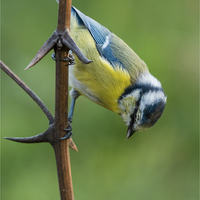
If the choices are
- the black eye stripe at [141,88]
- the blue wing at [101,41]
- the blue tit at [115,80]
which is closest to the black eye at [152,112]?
the blue tit at [115,80]

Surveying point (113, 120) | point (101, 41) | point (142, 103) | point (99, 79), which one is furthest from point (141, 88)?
point (113, 120)

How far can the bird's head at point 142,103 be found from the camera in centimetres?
154

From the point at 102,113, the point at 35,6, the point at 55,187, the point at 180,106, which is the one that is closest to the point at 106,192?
the point at 55,187

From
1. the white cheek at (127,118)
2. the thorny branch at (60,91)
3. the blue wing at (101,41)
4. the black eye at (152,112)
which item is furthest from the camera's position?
the blue wing at (101,41)

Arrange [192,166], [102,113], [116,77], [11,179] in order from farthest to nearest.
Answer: [192,166] → [102,113] → [11,179] → [116,77]

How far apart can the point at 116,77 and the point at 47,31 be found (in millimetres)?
910

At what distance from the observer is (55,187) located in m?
2.09

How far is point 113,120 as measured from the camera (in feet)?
7.11

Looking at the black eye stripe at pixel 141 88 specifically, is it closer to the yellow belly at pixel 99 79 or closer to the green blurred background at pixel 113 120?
the yellow belly at pixel 99 79

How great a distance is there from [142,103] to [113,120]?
2.04 ft

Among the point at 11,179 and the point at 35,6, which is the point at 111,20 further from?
the point at 11,179

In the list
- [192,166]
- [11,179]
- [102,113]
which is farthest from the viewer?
[192,166]

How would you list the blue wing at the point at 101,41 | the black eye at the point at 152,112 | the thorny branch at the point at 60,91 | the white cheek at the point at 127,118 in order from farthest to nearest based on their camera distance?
the blue wing at the point at 101,41
the white cheek at the point at 127,118
the black eye at the point at 152,112
the thorny branch at the point at 60,91

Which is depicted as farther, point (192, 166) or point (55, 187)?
point (192, 166)
